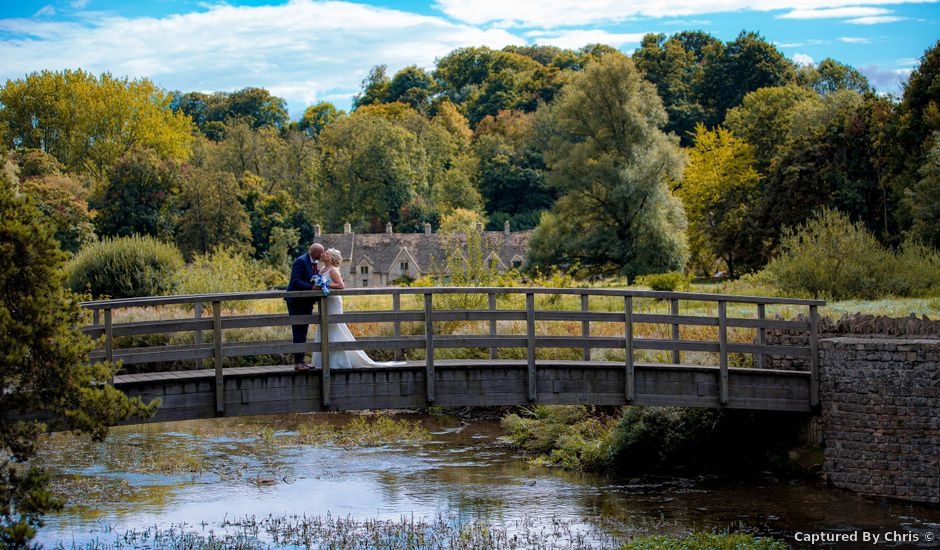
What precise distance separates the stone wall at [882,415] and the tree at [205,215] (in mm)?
51769

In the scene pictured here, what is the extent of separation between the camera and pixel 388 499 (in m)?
16.8

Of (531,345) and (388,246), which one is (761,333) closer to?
(531,345)

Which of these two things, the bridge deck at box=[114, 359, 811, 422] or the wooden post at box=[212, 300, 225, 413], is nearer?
the wooden post at box=[212, 300, 225, 413]

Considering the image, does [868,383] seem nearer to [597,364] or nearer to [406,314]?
[597,364]

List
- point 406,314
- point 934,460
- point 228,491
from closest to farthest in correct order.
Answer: point 406,314, point 934,460, point 228,491

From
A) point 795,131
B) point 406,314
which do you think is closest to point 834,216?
point 406,314

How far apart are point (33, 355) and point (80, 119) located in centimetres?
6913

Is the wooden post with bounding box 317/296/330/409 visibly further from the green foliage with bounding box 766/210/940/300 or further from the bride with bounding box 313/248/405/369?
the green foliage with bounding box 766/210/940/300

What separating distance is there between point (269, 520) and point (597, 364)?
537cm

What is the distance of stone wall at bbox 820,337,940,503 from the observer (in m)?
→ 15.8

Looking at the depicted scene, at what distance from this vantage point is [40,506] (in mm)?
10656

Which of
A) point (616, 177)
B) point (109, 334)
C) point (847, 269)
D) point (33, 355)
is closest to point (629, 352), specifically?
point (109, 334)

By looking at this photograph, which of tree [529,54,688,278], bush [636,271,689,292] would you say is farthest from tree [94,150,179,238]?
bush [636,271,689,292]

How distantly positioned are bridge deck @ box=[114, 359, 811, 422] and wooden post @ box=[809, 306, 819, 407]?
0.12 m
